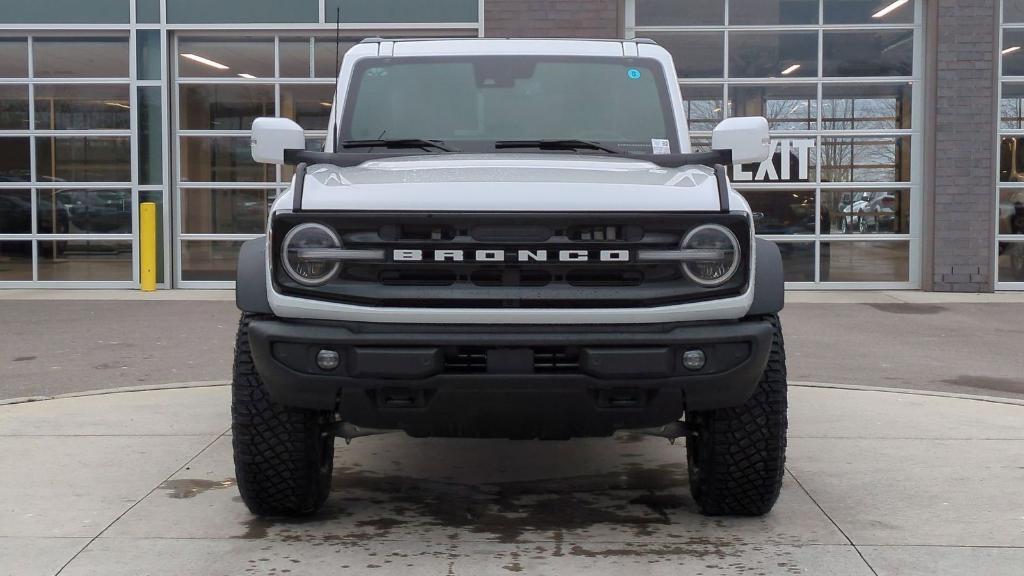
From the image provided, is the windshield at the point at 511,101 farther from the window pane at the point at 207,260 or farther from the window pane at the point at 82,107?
the window pane at the point at 82,107

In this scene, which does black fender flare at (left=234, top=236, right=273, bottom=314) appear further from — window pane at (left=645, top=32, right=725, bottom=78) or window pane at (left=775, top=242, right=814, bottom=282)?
window pane at (left=775, top=242, right=814, bottom=282)

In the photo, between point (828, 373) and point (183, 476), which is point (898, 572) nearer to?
point (183, 476)

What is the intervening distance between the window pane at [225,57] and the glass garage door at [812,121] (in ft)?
16.4

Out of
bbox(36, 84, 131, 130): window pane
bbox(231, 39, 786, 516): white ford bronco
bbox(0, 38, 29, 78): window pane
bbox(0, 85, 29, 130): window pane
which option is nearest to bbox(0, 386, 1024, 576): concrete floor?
bbox(231, 39, 786, 516): white ford bronco

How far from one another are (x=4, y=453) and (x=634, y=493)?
3202 millimetres

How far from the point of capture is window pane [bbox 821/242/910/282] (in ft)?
55.6

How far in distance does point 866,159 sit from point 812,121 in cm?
90

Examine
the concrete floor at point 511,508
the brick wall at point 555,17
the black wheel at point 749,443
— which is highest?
the brick wall at point 555,17

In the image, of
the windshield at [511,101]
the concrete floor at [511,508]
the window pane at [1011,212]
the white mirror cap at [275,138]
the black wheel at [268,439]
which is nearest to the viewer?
the concrete floor at [511,508]

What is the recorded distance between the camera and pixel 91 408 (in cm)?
765

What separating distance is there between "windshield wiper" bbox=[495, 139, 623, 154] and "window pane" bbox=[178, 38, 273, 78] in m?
12.3

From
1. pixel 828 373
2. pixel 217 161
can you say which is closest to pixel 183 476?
pixel 828 373

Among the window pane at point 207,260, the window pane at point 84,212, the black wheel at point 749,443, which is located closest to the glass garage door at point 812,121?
the window pane at point 207,260

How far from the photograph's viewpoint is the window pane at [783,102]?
16.9 metres
